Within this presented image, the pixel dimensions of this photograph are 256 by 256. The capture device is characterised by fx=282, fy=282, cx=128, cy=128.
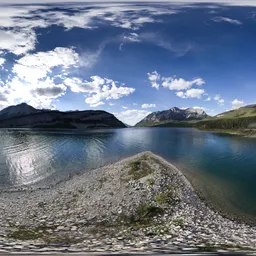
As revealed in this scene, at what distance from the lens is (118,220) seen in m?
25.3

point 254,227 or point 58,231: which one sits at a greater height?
point 58,231

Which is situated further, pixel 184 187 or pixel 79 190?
pixel 184 187

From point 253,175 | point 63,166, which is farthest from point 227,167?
point 63,166

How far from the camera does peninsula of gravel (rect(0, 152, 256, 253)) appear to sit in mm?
16000

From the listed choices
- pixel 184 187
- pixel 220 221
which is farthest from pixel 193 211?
pixel 184 187

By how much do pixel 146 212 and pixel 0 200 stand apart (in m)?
18.3

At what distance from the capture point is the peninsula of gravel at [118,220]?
1600 centimetres

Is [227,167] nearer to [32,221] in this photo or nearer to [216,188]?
[216,188]

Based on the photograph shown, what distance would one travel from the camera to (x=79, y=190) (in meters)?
38.2

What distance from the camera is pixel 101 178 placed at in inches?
1762

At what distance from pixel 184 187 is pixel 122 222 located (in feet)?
59.5

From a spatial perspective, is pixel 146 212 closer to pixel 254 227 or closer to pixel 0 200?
pixel 254 227

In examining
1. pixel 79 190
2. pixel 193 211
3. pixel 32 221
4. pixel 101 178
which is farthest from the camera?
pixel 101 178

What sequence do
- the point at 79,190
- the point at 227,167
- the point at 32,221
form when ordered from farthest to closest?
the point at 227,167, the point at 79,190, the point at 32,221
